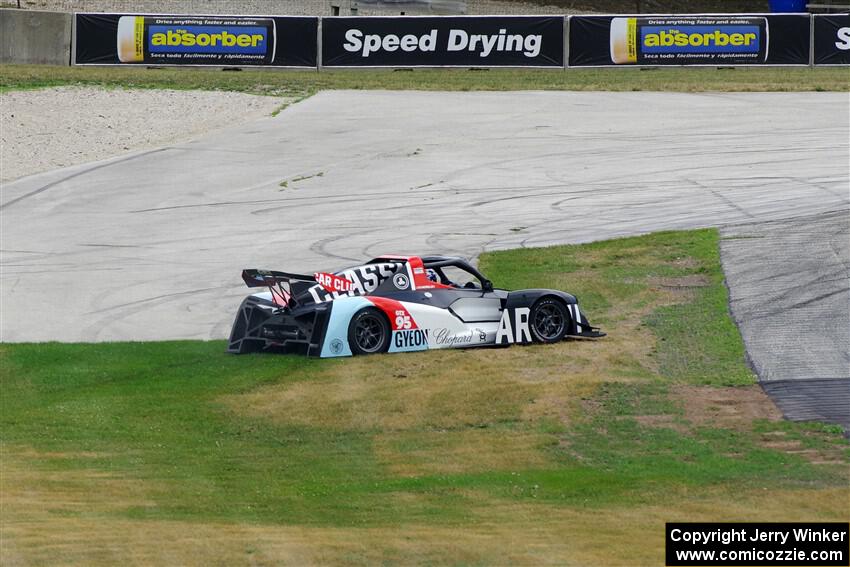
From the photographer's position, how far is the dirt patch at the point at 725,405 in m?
13.8

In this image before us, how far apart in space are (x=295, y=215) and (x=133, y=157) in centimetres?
842

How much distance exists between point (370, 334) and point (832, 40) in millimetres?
30736

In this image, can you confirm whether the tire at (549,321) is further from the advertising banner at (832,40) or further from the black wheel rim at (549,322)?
the advertising banner at (832,40)

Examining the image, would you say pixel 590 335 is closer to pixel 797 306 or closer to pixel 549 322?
pixel 549 322

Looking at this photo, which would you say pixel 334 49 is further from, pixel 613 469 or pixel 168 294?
pixel 613 469

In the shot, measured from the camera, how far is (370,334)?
55.6 ft

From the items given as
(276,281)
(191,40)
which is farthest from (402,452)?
(191,40)

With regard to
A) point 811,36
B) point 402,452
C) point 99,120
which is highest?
point 811,36

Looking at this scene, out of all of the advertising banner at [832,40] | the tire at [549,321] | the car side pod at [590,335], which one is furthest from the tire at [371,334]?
the advertising banner at [832,40]

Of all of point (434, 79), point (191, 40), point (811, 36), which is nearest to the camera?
point (811, 36)

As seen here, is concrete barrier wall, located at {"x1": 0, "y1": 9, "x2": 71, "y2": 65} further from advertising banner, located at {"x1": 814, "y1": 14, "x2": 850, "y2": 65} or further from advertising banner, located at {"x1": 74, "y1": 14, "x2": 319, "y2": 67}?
advertising banner, located at {"x1": 814, "y1": 14, "x2": 850, "y2": 65}

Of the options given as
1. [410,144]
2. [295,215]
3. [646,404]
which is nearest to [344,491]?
[646,404]

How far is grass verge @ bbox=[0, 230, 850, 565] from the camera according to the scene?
10.1 meters

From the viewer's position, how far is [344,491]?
11.6 metres
